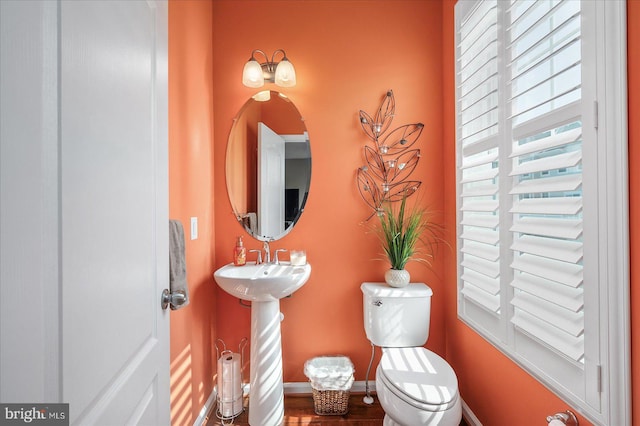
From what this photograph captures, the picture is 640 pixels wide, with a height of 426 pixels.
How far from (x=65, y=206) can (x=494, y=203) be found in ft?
5.16

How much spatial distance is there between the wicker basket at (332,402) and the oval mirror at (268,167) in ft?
3.24

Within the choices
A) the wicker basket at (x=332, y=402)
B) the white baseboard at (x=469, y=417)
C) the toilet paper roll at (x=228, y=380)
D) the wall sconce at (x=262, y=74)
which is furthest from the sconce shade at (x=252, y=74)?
the white baseboard at (x=469, y=417)

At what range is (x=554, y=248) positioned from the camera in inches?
43.4

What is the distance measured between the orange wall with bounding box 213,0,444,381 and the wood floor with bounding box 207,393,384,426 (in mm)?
160

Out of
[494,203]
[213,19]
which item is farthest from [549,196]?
[213,19]

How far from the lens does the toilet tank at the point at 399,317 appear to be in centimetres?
182

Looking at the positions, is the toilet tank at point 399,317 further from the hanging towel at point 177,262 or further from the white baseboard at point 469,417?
the hanging towel at point 177,262

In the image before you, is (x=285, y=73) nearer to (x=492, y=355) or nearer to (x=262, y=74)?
(x=262, y=74)

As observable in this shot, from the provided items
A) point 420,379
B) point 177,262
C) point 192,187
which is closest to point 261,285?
point 177,262

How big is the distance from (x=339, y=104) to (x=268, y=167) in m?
0.63

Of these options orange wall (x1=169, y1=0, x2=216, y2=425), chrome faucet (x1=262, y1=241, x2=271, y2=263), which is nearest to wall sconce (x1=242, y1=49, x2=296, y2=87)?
orange wall (x1=169, y1=0, x2=216, y2=425)

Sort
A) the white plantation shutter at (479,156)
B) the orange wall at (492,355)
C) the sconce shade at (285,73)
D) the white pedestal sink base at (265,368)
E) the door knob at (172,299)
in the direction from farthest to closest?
the sconce shade at (285,73)
the white pedestal sink base at (265,368)
the white plantation shutter at (479,156)
the door knob at (172,299)
the orange wall at (492,355)

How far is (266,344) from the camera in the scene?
1.79m

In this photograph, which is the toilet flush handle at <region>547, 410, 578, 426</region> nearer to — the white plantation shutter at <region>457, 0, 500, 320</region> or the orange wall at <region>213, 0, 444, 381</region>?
the white plantation shutter at <region>457, 0, 500, 320</region>
